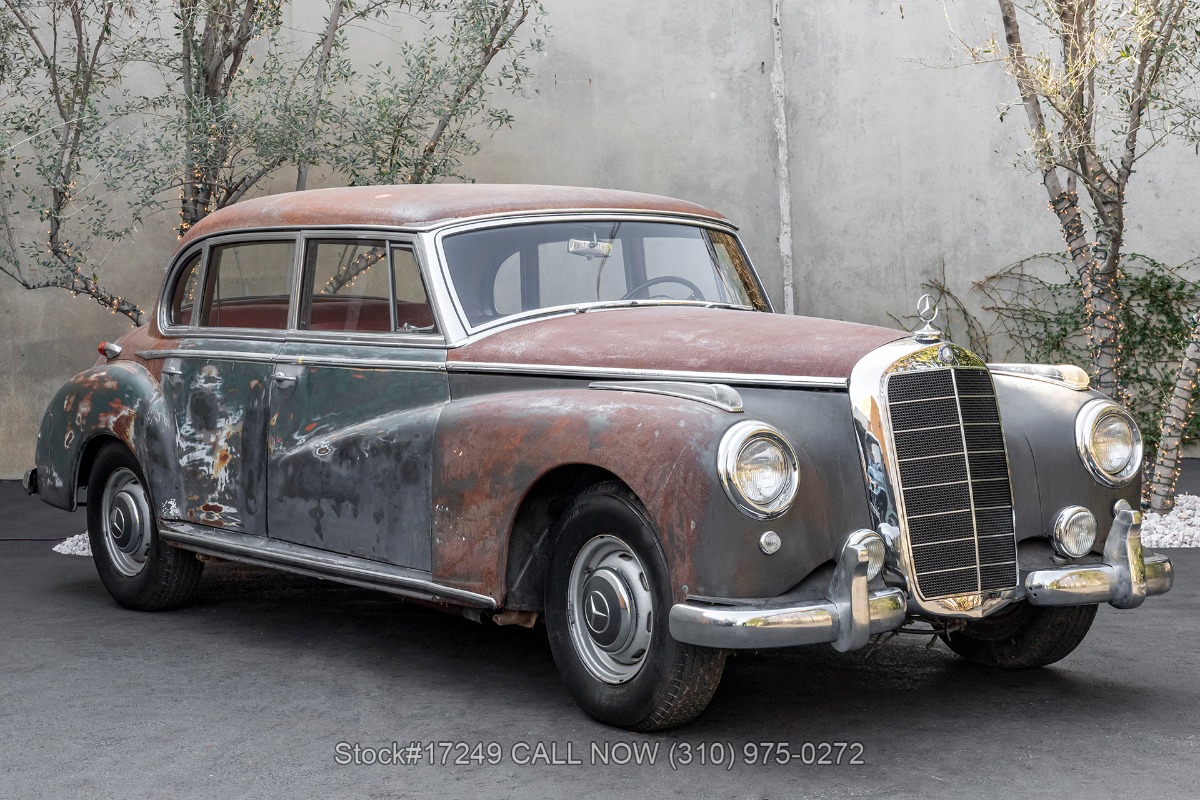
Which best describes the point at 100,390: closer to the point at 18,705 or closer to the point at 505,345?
the point at 18,705

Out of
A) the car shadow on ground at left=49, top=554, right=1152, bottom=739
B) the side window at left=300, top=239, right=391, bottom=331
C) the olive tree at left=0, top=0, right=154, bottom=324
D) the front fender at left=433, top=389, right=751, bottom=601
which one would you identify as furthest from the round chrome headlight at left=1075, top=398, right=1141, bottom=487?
the olive tree at left=0, top=0, right=154, bottom=324

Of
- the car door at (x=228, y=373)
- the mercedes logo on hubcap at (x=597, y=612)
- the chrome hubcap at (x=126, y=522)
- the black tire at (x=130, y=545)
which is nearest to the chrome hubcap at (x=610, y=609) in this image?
the mercedes logo on hubcap at (x=597, y=612)

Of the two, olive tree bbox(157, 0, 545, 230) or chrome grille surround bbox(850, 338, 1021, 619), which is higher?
olive tree bbox(157, 0, 545, 230)

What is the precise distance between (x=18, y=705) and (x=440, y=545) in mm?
1504

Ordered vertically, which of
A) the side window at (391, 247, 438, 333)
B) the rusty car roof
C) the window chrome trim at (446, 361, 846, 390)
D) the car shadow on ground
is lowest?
the car shadow on ground

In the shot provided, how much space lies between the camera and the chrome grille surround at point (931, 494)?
3.85 metres

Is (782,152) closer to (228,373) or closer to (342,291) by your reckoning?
(342,291)

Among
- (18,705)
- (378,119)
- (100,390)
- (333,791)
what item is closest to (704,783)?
(333,791)

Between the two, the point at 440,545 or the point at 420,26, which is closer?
the point at 440,545

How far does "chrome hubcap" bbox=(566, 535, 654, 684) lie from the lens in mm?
3941

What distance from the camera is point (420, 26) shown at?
10.6 meters

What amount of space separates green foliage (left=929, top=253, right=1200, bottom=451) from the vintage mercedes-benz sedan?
567cm

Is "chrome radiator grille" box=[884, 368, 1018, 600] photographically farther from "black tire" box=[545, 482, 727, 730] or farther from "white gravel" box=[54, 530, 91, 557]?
"white gravel" box=[54, 530, 91, 557]

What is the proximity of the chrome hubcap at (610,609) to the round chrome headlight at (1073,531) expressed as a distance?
1.31 metres
